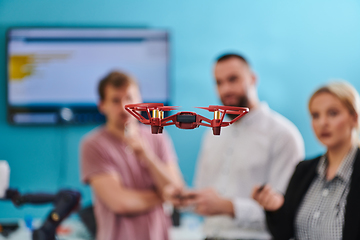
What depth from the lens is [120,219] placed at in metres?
1.49

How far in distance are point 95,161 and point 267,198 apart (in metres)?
0.71

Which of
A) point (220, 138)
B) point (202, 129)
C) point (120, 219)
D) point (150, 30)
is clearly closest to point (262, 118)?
point (220, 138)

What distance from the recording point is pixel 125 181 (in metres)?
1.51

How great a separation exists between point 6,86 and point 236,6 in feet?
5.79

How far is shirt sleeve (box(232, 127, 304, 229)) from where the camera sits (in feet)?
4.81

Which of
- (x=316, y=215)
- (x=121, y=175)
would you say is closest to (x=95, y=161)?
(x=121, y=175)

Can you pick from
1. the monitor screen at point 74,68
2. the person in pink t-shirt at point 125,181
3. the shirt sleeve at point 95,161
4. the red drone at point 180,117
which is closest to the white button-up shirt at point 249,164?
the person in pink t-shirt at point 125,181

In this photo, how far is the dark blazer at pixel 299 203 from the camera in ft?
Answer: 3.70

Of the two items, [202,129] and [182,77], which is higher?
[182,77]

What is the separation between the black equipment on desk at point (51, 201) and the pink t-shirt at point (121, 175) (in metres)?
0.30

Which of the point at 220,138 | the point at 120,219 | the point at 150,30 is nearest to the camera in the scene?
the point at 120,219

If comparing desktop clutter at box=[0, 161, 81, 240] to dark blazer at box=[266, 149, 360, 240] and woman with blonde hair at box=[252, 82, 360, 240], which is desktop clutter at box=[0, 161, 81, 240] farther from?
dark blazer at box=[266, 149, 360, 240]

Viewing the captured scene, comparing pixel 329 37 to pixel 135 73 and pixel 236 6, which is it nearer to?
pixel 236 6

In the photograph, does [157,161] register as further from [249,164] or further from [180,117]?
[180,117]
